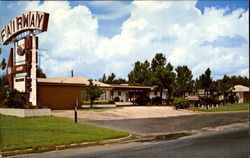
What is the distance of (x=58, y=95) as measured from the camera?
102 feet

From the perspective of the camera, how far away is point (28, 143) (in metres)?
11.7

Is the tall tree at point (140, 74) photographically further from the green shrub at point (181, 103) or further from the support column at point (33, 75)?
the support column at point (33, 75)

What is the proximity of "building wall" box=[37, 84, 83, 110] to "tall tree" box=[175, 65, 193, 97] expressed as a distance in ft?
78.9

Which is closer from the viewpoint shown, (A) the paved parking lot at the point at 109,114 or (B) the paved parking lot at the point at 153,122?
(B) the paved parking lot at the point at 153,122

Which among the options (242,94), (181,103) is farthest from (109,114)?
(242,94)

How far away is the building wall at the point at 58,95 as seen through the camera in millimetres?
30031

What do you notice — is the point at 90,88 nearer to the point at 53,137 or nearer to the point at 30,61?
the point at 30,61

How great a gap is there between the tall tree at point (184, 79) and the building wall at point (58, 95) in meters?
24.0

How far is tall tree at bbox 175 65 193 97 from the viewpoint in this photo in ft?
172

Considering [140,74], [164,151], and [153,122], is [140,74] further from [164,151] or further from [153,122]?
[164,151]

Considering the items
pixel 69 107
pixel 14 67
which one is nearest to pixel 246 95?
pixel 69 107

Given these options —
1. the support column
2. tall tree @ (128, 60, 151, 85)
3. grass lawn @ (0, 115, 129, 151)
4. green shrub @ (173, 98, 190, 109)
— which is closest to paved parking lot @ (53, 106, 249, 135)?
the support column

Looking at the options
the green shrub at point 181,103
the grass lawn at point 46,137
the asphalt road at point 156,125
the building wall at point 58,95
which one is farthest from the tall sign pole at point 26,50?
the green shrub at point 181,103

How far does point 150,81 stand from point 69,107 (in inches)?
813
